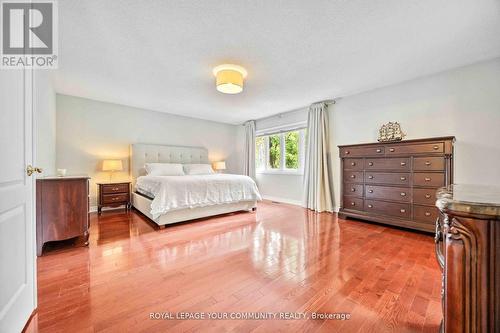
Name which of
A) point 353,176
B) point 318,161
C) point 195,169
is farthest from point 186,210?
point 353,176

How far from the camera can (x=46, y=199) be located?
80.9 inches

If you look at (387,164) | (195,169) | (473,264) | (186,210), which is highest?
(387,164)

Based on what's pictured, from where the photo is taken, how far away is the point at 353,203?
338 centimetres

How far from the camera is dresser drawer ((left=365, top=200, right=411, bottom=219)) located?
9.22 feet

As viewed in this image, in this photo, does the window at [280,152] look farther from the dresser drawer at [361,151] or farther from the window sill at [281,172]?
the dresser drawer at [361,151]

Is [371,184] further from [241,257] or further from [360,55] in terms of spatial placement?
[241,257]

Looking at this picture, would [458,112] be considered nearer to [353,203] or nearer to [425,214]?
[425,214]

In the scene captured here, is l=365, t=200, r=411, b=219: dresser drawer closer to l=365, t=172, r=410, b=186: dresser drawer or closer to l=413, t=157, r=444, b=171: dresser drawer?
l=365, t=172, r=410, b=186: dresser drawer

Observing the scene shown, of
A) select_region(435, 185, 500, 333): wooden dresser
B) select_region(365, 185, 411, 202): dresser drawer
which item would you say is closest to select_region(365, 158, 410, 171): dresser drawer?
select_region(365, 185, 411, 202): dresser drawer

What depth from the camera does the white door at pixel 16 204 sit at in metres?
0.97

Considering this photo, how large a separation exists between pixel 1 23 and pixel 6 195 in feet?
2.75

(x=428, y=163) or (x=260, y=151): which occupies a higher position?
(x=260, y=151)

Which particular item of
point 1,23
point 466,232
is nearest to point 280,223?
point 466,232

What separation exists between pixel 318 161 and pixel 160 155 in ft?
11.8
